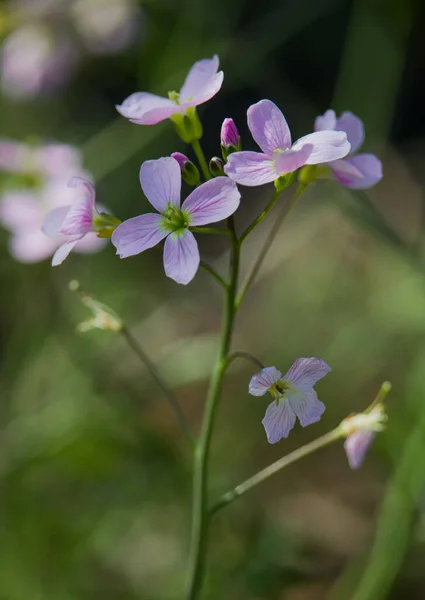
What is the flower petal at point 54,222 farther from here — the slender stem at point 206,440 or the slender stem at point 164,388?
the slender stem at point 206,440

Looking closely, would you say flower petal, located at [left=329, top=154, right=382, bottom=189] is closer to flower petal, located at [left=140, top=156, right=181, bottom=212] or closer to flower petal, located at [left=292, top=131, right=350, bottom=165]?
flower petal, located at [left=292, top=131, right=350, bottom=165]

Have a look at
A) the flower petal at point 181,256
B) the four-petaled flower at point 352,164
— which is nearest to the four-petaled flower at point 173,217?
the flower petal at point 181,256

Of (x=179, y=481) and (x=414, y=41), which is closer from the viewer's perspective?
(x=179, y=481)

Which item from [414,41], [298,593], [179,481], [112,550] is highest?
[414,41]

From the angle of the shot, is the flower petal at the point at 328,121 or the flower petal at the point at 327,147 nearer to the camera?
the flower petal at the point at 327,147

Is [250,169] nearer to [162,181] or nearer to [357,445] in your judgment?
[162,181]

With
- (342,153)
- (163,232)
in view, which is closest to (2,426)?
(163,232)

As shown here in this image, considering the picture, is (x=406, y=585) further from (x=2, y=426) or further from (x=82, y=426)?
(x=2, y=426)
